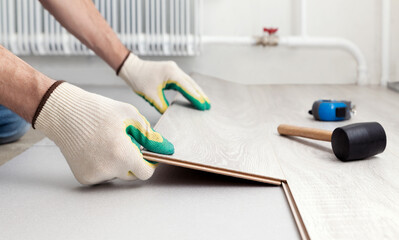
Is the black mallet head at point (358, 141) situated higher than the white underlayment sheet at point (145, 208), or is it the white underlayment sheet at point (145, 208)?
the black mallet head at point (358, 141)

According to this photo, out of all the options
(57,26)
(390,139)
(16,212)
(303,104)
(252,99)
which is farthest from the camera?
(57,26)

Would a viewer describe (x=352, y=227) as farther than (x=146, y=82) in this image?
No

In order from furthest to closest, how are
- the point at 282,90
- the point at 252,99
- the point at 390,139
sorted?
1. the point at 282,90
2. the point at 252,99
3. the point at 390,139

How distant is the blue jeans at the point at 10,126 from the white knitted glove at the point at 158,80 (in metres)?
0.42

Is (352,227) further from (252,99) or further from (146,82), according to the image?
(252,99)

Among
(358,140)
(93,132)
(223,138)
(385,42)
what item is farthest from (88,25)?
(385,42)

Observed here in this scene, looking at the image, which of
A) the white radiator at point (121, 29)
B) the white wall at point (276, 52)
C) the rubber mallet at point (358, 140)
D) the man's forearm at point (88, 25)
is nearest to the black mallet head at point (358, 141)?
the rubber mallet at point (358, 140)

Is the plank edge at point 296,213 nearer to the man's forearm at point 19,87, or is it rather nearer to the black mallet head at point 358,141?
the black mallet head at point 358,141

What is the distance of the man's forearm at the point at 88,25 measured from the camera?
5.41 ft

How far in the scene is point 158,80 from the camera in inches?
71.1

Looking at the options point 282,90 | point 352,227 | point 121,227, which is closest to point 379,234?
point 352,227

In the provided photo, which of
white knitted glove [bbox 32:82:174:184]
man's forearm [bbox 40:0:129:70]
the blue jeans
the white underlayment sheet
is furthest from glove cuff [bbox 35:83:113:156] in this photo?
man's forearm [bbox 40:0:129:70]

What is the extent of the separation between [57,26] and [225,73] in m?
1.16

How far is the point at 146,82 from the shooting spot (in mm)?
1819
